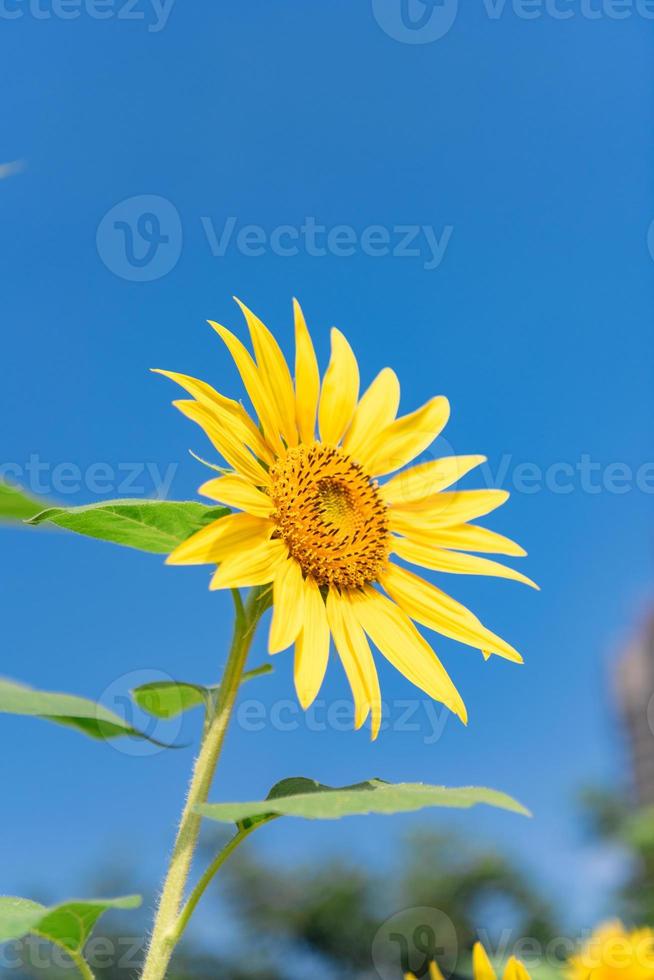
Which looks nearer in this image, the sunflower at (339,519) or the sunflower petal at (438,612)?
the sunflower at (339,519)

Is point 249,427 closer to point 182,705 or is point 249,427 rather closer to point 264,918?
point 182,705

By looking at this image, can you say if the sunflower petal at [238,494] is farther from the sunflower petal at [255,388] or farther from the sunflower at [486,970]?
the sunflower at [486,970]

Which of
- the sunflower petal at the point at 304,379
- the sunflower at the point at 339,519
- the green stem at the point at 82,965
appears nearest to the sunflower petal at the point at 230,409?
the sunflower at the point at 339,519

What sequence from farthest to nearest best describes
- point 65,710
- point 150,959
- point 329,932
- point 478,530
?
point 329,932, point 478,530, point 65,710, point 150,959

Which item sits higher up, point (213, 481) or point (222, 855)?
point (213, 481)

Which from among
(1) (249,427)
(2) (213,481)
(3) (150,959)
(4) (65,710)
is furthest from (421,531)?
(3) (150,959)

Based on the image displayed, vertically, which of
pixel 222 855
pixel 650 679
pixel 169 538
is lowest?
pixel 222 855

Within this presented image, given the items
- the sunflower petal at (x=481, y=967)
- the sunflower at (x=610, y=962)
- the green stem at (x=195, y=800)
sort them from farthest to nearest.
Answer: the sunflower at (x=610, y=962) < the sunflower petal at (x=481, y=967) < the green stem at (x=195, y=800)
